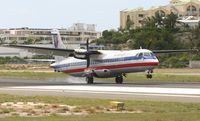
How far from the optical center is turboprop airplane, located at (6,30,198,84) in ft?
160

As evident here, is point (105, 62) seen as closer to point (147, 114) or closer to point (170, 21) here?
point (147, 114)

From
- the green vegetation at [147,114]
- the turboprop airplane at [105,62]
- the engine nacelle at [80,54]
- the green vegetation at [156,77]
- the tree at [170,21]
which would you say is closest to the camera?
the green vegetation at [147,114]

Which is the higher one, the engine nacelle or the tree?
the tree

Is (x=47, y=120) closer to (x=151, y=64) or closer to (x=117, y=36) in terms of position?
(x=151, y=64)

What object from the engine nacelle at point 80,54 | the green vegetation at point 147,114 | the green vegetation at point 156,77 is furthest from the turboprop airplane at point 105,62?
the green vegetation at point 147,114

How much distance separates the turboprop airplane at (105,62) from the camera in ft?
160

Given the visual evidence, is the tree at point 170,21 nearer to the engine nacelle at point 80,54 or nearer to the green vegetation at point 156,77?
the green vegetation at point 156,77

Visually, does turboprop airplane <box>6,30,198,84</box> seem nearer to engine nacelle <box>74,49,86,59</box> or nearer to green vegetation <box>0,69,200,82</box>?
engine nacelle <box>74,49,86,59</box>

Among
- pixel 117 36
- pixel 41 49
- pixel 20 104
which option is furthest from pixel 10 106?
pixel 117 36

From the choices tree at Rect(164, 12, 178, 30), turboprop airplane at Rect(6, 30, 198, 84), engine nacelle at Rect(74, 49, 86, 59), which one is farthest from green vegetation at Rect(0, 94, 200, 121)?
tree at Rect(164, 12, 178, 30)

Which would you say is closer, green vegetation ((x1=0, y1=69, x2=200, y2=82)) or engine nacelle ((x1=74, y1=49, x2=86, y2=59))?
engine nacelle ((x1=74, y1=49, x2=86, y2=59))

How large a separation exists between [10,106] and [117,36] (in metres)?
148

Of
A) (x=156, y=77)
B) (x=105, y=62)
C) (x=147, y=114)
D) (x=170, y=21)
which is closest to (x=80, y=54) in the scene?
(x=105, y=62)

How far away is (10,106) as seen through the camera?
24.5 meters
